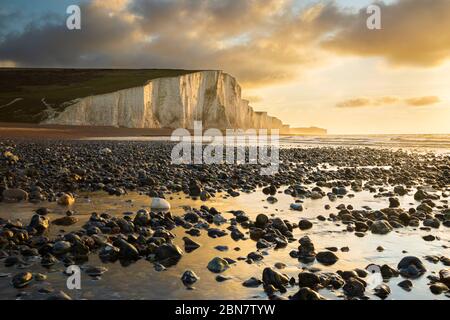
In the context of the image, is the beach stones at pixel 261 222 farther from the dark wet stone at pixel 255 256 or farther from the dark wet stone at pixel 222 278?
the dark wet stone at pixel 222 278

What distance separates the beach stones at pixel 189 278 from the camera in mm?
4547

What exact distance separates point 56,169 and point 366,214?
437 inches

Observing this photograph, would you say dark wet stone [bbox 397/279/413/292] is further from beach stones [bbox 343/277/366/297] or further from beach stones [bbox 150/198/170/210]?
beach stones [bbox 150/198/170/210]

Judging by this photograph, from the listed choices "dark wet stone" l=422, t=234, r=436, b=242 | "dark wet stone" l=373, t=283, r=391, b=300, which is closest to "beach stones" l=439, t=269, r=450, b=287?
"dark wet stone" l=373, t=283, r=391, b=300

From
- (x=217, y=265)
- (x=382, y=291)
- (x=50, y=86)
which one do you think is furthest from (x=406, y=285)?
(x=50, y=86)

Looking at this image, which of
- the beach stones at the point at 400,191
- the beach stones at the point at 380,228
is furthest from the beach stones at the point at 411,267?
the beach stones at the point at 400,191

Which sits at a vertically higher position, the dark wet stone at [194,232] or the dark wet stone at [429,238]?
the dark wet stone at [194,232]

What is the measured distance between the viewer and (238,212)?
28.5 feet

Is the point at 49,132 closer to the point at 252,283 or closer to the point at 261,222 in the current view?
the point at 261,222

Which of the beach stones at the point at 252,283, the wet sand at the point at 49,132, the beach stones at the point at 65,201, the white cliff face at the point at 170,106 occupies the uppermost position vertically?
the white cliff face at the point at 170,106

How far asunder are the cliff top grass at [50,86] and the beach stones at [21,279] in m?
78.7

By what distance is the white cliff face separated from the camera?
81.1 metres

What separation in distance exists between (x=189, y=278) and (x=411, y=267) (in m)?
2.82

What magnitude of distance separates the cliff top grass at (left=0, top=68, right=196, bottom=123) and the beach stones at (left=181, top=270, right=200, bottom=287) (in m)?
79.2
